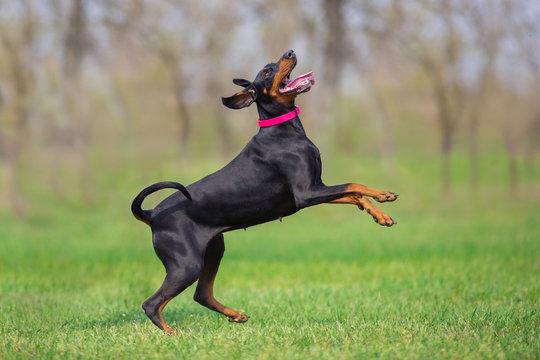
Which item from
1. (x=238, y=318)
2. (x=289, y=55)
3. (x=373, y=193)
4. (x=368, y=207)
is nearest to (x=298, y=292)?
(x=238, y=318)

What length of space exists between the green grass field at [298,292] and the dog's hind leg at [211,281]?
0.13 m

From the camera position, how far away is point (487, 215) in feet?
54.1

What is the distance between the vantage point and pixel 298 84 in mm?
4484

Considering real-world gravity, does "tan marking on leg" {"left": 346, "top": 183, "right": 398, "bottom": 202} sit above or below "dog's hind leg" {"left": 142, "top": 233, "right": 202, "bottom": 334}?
above

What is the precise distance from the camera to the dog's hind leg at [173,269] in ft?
14.8

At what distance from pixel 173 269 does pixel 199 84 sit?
15158 millimetres

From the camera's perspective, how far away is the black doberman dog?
451 centimetres

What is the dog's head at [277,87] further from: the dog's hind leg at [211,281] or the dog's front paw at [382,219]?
the dog's hind leg at [211,281]

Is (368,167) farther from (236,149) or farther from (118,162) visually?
(118,162)

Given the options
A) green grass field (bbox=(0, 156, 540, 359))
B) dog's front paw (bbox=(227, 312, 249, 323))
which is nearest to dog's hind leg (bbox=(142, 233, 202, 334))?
green grass field (bbox=(0, 156, 540, 359))

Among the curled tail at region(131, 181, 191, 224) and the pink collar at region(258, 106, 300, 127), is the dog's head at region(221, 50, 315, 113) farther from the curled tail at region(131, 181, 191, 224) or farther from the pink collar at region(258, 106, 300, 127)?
the curled tail at region(131, 181, 191, 224)

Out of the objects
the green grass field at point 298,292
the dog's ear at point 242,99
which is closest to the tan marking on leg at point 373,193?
the green grass field at point 298,292

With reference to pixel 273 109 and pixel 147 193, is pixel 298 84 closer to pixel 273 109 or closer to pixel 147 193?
pixel 273 109

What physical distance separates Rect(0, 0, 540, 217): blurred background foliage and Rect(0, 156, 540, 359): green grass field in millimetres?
4307
